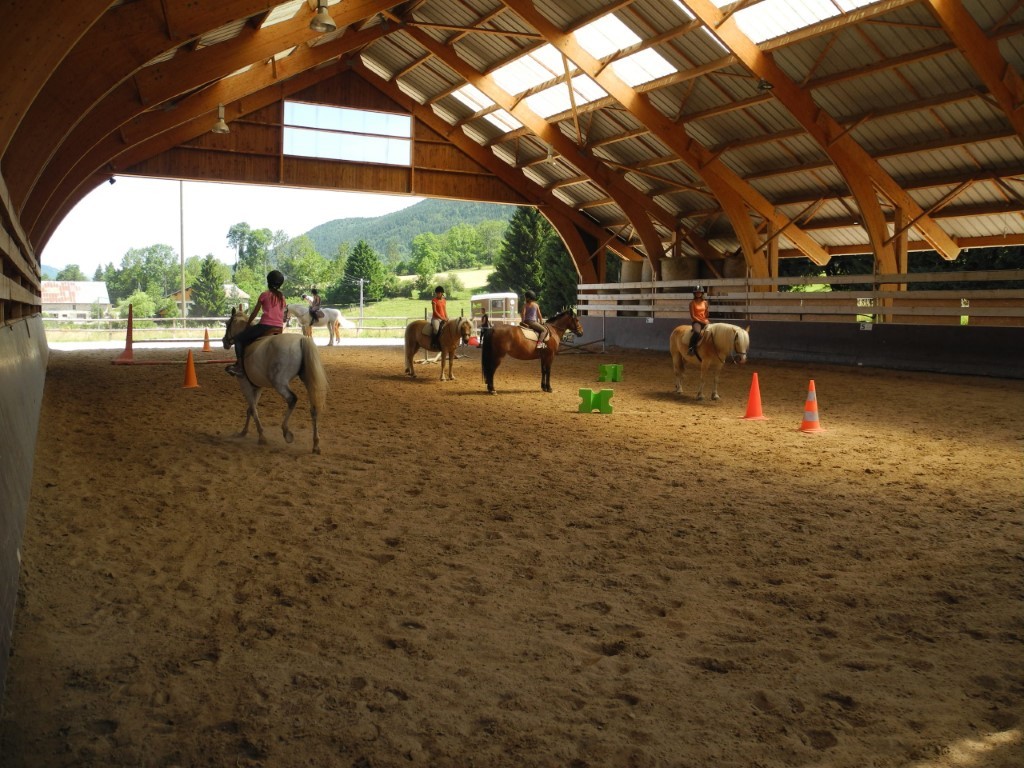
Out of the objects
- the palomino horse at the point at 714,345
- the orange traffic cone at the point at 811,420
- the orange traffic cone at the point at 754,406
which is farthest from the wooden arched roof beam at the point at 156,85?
the orange traffic cone at the point at 811,420

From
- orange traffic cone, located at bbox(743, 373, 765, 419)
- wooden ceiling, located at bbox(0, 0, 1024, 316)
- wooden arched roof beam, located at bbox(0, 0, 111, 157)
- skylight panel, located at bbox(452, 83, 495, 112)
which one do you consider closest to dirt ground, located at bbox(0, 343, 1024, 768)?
orange traffic cone, located at bbox(743, 373, 765, 419)

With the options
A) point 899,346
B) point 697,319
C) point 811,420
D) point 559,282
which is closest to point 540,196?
point 899,346

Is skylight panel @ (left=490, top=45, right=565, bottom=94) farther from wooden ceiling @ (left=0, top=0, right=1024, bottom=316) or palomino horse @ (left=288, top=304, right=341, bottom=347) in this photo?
palomino horse @ (left=288, top=304, right=341, bottom=347)

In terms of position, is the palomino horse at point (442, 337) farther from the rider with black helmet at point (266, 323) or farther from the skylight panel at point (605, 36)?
the skylight panel at point (605, 36)

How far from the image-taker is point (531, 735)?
2754 millimetres

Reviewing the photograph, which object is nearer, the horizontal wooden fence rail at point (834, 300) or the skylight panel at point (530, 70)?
the horizontal wooden fence rail at point (834, 300)

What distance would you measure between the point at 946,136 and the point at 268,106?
18.4 m

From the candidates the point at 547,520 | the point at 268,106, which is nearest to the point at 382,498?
the point at 547,520

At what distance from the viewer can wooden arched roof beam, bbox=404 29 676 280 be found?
21.3m

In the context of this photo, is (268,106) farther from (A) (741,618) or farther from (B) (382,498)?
(A) (741,618)

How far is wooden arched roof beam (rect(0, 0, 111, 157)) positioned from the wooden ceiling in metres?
0.01

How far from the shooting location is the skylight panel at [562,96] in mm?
20297

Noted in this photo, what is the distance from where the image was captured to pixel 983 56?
12.9 meters

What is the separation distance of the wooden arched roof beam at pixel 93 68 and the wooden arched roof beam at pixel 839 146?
30.4 ft
